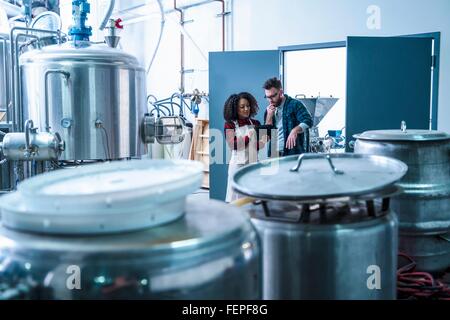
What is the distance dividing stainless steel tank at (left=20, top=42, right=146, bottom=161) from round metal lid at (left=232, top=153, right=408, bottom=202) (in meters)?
1.34

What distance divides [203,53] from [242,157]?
9.68ft

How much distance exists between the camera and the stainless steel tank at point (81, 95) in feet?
7.13

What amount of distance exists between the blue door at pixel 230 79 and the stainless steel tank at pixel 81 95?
215 cm

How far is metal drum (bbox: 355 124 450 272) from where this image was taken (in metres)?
1.21

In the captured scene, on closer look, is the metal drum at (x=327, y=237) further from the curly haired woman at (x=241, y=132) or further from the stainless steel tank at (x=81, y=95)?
the curly haired woman at (x=241, y=132)

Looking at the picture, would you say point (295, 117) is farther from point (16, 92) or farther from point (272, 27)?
point (272, 27)

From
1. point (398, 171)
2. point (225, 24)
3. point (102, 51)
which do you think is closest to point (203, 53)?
point (225, 24)

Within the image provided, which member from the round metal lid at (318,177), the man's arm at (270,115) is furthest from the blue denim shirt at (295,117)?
the round metal lid at (318,177)

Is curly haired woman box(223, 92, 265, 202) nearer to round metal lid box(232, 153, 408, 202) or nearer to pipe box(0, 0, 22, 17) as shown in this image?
round metal lid box(232, 153, 408, 202)

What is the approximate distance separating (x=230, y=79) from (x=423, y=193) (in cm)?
336

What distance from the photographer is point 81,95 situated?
218cm

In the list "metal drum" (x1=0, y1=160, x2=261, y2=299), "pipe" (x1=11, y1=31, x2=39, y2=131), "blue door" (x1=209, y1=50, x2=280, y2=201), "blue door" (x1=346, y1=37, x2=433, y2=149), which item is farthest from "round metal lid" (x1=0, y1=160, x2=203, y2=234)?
"blue door" (x1=209, y1=50, x2=280, y2=201)

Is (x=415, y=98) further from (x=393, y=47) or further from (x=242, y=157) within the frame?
(x=242, y=157)

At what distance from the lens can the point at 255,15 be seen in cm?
490
